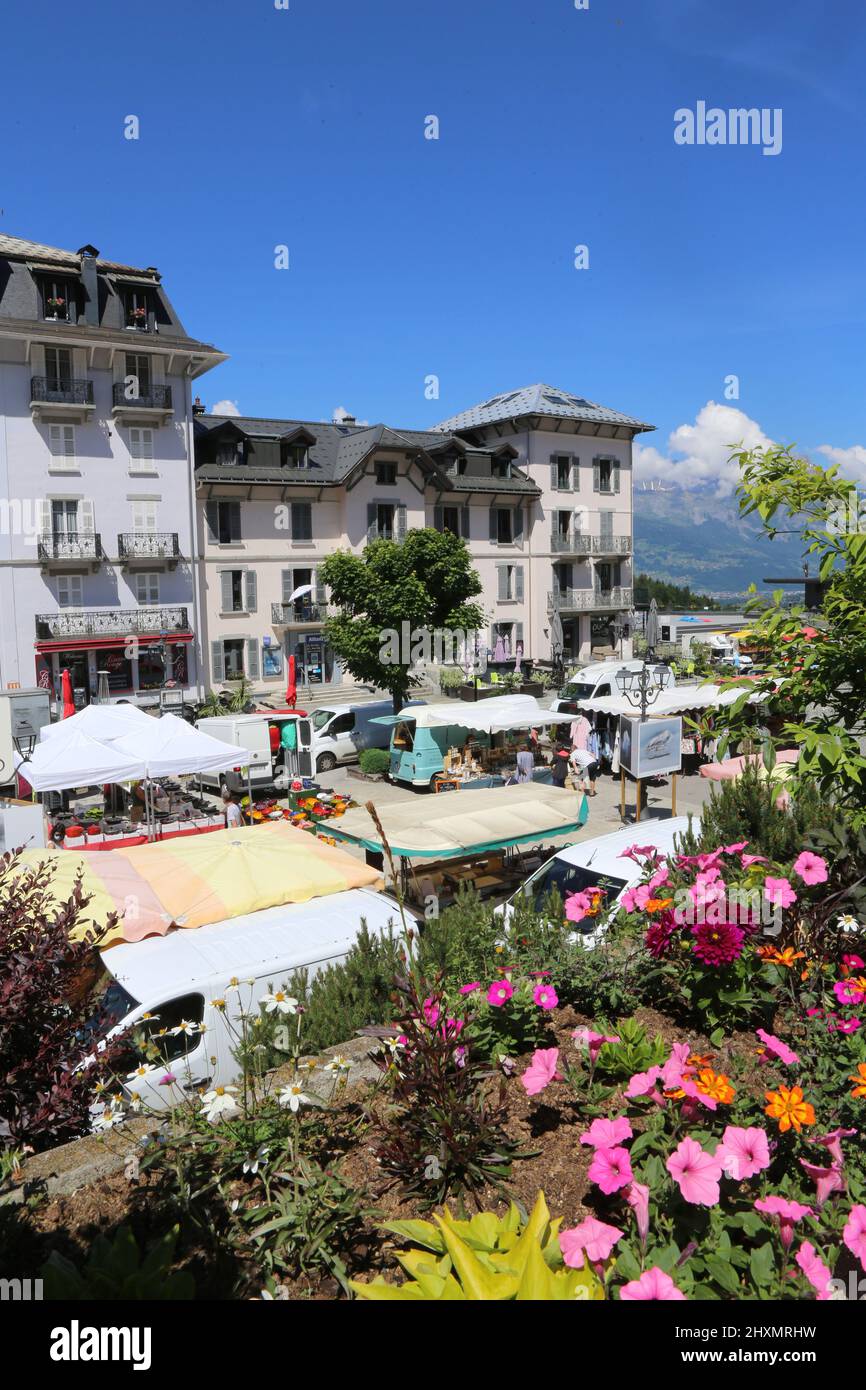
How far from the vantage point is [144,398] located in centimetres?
3256

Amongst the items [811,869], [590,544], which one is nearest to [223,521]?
[590,544]

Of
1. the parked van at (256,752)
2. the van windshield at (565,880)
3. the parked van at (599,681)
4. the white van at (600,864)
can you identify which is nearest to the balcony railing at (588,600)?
the parked van at (599,681)

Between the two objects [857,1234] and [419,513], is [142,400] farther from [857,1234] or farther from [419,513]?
[857,1234]

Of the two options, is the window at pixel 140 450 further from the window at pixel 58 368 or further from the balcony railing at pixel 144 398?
the window at pixel 58 368

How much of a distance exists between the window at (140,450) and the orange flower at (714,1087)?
1317 inches

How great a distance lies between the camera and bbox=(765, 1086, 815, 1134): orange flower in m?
2.86

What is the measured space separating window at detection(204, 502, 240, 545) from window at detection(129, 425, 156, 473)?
301cm

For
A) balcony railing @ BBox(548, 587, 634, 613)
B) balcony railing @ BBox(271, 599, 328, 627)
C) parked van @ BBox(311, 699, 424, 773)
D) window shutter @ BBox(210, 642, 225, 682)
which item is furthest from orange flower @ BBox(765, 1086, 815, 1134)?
balcony railing @ BBox(548, 587, 634, 613)

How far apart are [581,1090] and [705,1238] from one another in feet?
3.65

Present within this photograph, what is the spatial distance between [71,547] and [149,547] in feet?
9.23

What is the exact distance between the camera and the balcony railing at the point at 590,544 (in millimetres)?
44844

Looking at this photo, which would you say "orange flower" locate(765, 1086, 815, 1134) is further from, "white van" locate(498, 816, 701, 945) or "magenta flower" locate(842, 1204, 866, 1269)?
"white van" locate(498, 816, 701, 945)

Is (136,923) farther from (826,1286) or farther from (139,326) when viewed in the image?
(139,326)

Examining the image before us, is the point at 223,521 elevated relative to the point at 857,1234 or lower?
elevated
